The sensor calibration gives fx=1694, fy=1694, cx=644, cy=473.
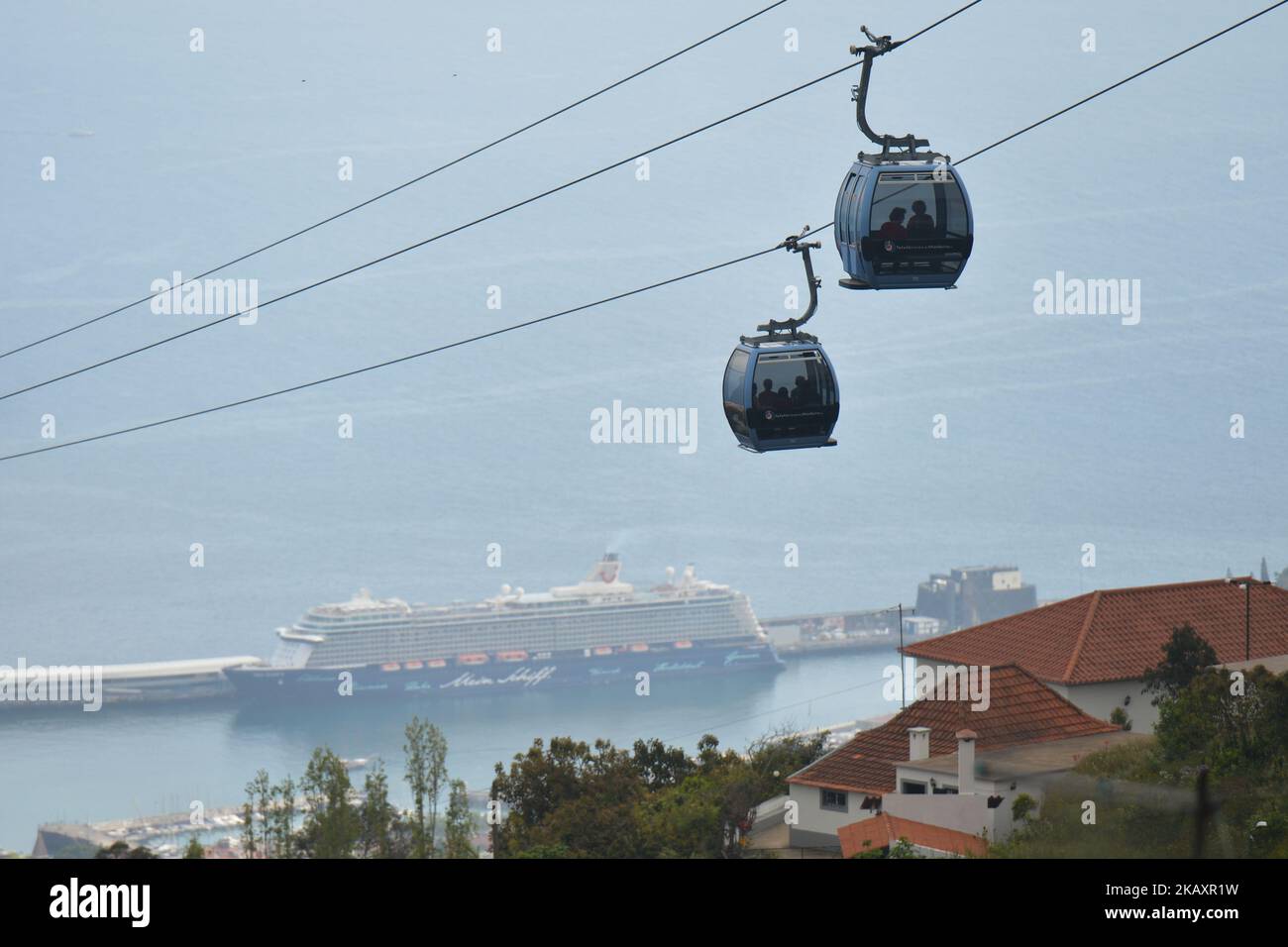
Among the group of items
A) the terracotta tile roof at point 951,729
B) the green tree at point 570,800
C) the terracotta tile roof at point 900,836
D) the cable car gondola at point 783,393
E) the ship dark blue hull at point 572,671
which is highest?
the cable car gondola at point 783,393

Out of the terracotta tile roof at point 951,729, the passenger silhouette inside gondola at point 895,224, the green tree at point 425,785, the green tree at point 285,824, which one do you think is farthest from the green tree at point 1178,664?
the green tree at point 285,824

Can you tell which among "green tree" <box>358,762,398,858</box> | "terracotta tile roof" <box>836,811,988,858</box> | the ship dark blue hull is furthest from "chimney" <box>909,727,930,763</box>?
the ship dark blue hull

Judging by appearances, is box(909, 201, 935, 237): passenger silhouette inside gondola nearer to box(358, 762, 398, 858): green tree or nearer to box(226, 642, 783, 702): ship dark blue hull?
box(358, 762, 398, 858): green tree

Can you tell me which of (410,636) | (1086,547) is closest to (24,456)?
(410,636)

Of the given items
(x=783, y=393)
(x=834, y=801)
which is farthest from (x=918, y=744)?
(x=783, y=393)

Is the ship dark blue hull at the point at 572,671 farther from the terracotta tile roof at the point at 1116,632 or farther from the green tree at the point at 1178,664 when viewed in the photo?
the green tree at the point at 1178,664

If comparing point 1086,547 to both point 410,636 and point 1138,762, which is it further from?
point 1138,762
